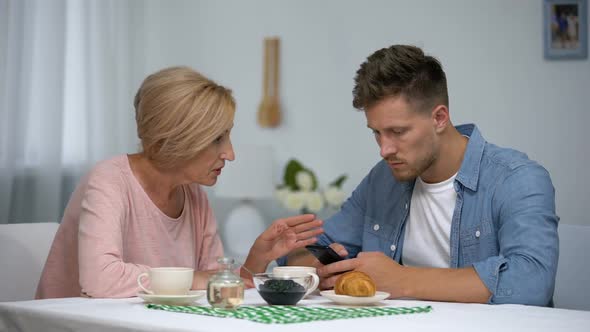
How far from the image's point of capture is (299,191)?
154 inches

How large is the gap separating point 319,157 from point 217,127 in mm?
2076

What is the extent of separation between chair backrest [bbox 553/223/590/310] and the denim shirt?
24cm

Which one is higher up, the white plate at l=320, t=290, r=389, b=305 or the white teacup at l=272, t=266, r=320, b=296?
the white teacup at l=272, t=266, r=320, b=296

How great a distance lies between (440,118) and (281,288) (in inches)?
30.8

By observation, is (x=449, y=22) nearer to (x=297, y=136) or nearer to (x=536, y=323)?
(x=297, y=136)

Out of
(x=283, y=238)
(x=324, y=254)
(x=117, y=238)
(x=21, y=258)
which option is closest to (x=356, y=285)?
(x=324, y=254)

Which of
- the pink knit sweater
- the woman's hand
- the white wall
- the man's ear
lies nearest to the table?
the pink knit sweater

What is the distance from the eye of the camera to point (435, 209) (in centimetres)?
208

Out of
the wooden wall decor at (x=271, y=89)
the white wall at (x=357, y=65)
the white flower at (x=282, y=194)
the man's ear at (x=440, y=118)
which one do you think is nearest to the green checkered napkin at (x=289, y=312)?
the man's ear at (x=440, y=118)

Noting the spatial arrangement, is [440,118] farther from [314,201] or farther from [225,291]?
[314,201]

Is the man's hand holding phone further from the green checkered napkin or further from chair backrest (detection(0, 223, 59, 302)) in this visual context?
chair backrest (detection(0, 223, 59, 302))

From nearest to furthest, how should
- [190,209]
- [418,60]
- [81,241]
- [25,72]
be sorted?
[81,241] < [418,60] < [190,209] < [25,72]

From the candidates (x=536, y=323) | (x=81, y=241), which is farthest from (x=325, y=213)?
(x=536, y=323)

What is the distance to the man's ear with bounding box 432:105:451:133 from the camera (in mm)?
2039
